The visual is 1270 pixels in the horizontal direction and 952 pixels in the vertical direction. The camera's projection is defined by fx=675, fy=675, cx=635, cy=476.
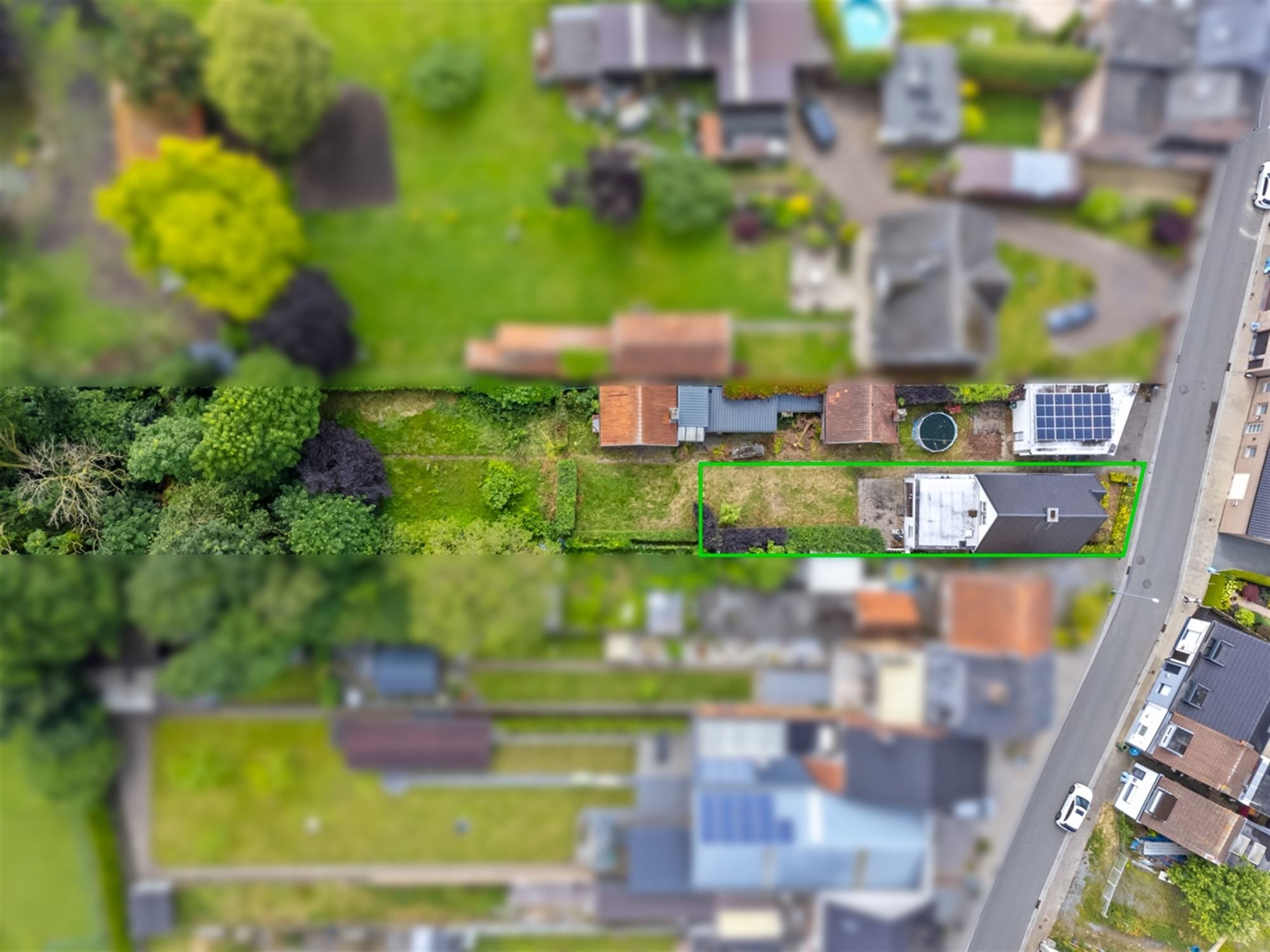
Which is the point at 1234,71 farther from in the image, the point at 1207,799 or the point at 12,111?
the point at 12,111

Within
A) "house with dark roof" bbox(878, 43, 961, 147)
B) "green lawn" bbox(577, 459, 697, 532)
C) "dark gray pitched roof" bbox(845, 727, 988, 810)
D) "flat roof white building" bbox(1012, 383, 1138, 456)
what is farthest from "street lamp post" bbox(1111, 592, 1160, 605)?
"house with dark roof" bbox(878, 43, 961, 147)

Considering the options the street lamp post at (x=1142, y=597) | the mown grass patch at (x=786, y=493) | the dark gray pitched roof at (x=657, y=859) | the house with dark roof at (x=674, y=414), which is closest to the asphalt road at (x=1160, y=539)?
the street lamp post at (x=1142, y=597)

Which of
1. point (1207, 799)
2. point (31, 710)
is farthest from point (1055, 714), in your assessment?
point (31, 710)

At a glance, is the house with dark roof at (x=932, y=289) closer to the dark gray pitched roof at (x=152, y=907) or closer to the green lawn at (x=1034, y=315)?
the green lawn at (x=1034, y=315)

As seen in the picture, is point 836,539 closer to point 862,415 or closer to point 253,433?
point 862,415

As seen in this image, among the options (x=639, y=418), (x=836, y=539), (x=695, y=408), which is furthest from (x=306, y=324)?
(x=836, y=539)

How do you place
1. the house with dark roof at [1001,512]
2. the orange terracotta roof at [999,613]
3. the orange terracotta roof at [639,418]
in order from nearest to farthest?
the orange terracotta roof at [999,613] < the house with dark roof at [1001,512] < the orange terracotta roof at [639,418]

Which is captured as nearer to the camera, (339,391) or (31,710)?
(31,710)
